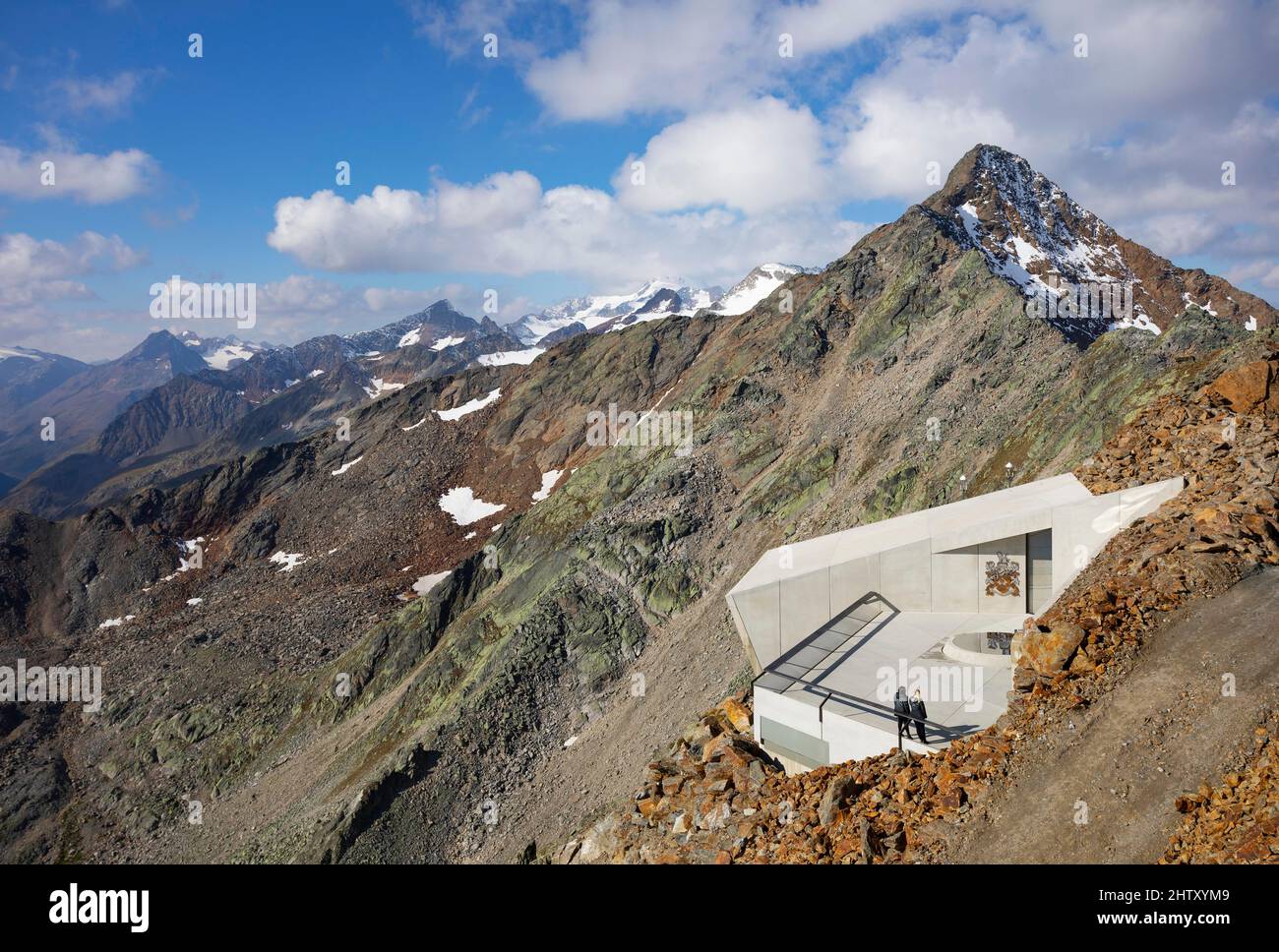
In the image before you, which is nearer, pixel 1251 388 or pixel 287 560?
pixel 1251 388

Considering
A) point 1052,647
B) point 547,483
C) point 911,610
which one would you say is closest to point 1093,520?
point 911,610

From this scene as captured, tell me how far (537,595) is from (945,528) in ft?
86.7

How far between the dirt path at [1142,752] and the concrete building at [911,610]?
2782mm

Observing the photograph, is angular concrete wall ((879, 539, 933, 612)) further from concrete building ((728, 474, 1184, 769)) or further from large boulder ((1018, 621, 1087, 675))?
large boulder ((1018, 621, 1087, 675))

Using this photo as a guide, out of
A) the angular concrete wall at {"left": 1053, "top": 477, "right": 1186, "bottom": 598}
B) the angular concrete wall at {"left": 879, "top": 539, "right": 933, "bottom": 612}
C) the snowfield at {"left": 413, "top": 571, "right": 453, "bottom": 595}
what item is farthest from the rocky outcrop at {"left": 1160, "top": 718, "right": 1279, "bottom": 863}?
the snowfield at {"left": 413, "top": 571, "right": 453, "bottom": 595}

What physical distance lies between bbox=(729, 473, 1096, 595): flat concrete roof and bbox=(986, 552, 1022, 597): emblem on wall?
93cm

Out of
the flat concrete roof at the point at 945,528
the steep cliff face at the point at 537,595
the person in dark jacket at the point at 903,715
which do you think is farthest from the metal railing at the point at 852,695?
the steep cliff face at the point at 537,595

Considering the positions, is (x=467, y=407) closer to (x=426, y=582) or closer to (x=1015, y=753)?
(x=426, y=582)

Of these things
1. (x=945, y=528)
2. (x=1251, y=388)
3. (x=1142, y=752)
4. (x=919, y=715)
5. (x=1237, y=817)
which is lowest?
(x=919, y=715)

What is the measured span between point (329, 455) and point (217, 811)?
196 ft

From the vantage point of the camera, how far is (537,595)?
40.2m

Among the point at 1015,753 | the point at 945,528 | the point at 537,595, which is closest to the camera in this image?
the point at 1015,753
